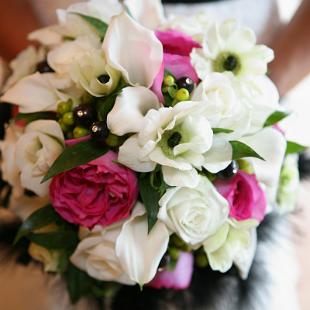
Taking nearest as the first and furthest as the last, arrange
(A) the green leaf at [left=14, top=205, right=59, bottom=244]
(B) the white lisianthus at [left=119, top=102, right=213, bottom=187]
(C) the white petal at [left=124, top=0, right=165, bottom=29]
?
(B) the white lisianthus at [left=119, top=102, right=213, bottom=187] < (A) the green leaf at [left=14, top=205, right=59, bottom=244] < (C) the white petal at [left=124, top=0, right=165, bottom=29]

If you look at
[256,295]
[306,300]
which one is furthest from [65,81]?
[306,300]

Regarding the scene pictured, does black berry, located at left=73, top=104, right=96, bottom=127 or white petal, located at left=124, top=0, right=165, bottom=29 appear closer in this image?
black berry, located at left=73, top=104, right=96, bottom=127

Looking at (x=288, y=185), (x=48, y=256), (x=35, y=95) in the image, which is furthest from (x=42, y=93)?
(x=288, y=185)

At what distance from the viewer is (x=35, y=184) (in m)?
0.56

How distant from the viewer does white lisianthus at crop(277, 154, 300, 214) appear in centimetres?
69

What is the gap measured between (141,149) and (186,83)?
0.33ft

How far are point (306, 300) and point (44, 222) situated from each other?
2.45ft

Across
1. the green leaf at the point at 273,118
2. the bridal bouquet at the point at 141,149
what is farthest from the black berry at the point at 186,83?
the green leaf at the point at 273,118

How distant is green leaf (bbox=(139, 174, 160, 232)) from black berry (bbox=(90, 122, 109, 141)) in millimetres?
66

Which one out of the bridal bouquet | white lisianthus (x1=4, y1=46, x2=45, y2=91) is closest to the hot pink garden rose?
the bridal bouquet

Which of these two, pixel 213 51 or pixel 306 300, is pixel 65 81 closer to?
pixel 213 51

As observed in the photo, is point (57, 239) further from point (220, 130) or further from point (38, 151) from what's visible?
point (220, 130)

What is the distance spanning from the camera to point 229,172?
0.54m

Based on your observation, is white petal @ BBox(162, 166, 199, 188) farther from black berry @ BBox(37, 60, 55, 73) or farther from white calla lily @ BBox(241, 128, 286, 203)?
black berry @ BBox(37, 60, 55, 73)
